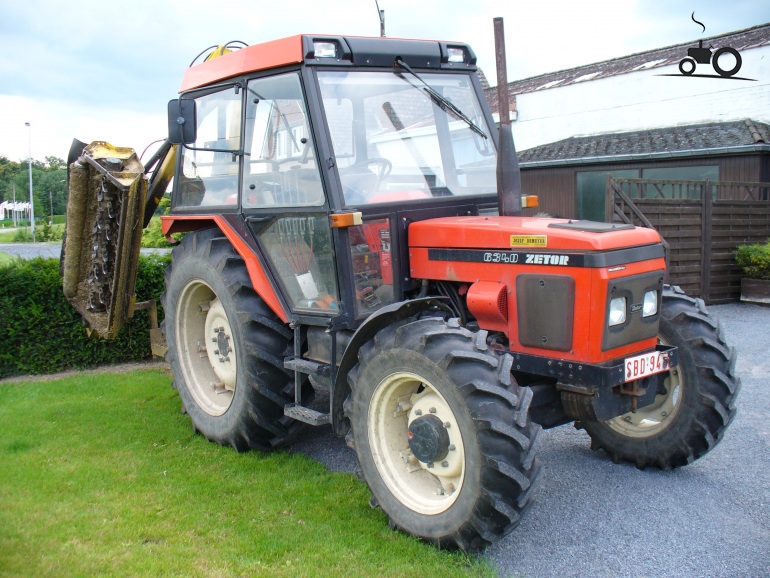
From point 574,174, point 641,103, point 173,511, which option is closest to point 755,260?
point 574,174

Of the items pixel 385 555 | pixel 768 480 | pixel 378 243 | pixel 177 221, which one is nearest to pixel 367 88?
pixel 378 243

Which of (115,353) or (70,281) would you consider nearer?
(70,281)

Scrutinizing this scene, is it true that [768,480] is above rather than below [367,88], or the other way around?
below

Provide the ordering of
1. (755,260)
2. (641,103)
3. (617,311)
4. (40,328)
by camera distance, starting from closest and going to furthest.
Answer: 1. (617,311)
2. (40,328)
3. (755,260)
4. (641,103)

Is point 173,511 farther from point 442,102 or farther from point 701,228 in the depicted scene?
point 701,228

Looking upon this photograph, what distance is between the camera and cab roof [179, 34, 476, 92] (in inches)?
169

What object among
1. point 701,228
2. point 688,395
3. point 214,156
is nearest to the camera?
point 688,395

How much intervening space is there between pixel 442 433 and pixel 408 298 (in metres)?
Answer: 1.06

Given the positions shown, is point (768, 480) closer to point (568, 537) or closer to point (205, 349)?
point (568, 537)

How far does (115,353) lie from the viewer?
26.1 feet

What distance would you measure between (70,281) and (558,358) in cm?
454

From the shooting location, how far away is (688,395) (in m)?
4.43

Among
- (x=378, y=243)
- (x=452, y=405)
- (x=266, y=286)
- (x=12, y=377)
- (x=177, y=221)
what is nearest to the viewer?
(x=452, y=405)

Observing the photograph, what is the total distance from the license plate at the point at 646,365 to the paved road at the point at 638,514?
820 mm
